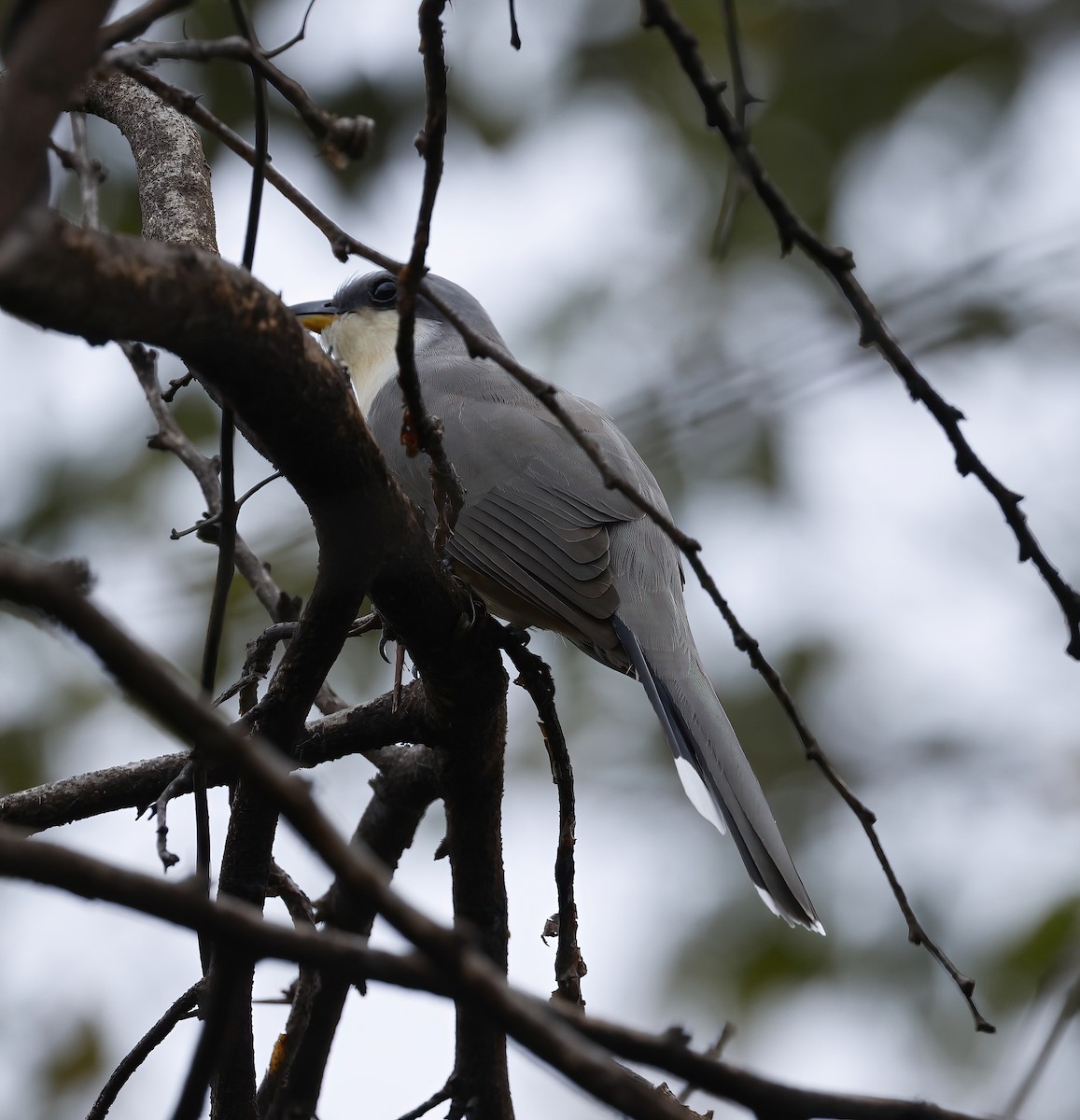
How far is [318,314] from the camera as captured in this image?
16.8ft

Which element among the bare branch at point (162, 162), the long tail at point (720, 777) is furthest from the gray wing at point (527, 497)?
the bare branch at point (162, 162)

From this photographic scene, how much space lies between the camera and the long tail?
254 centimetres

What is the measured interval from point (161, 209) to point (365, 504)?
4.08 feet

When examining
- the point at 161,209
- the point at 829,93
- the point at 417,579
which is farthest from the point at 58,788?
the point at 829,93

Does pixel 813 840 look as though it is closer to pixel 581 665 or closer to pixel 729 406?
pixel 581 665

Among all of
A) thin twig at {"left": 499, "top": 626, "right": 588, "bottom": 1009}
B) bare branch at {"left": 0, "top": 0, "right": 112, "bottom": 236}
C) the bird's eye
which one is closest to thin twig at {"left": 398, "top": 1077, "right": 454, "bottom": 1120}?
thin twig at {"left": 499, "top": 626, "right": 588, "bottom": 1009}

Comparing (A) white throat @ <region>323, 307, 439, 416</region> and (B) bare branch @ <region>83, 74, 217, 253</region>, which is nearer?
(B) bare branch @ <region>83, 74, 217, 253</region>

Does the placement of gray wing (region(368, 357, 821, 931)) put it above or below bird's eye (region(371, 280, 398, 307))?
below

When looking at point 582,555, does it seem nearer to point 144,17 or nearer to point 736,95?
point 736,95

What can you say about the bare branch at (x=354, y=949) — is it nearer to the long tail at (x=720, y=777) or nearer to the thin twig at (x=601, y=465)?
the thin twig at (x=601, y=465)

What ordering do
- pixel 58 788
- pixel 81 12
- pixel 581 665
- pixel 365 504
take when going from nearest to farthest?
pixel 81 12 → pixel 365 504 → pixel 58 788 → pixel 581 665

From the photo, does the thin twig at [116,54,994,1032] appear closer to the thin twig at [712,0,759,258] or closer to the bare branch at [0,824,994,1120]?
the thin twig at [712,0,759,258]

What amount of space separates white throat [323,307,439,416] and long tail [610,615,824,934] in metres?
1.95

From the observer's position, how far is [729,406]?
439cm
